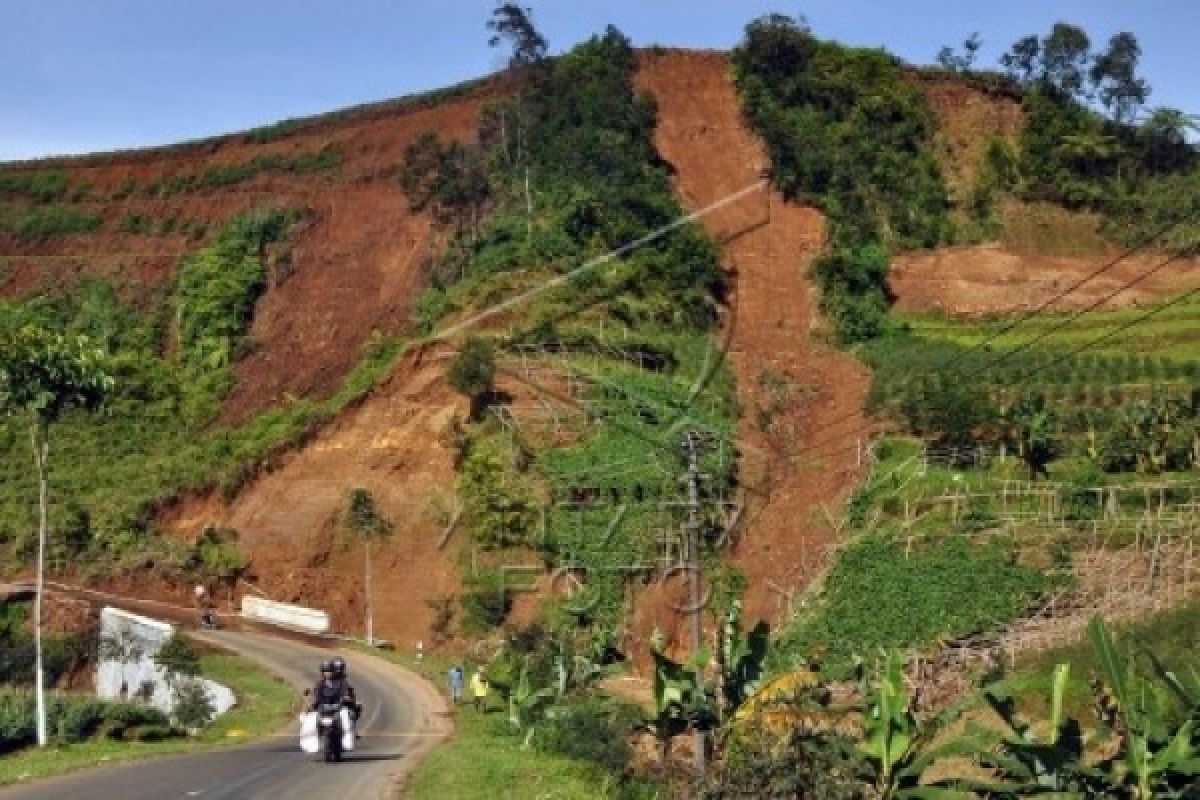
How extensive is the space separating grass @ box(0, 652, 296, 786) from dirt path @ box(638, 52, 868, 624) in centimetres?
1250

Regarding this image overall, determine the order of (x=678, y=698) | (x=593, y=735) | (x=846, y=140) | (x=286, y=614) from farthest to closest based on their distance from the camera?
(x=846, y=140)
(x=286, y=614)
(x=593, y=735)
(x=678, y=698)

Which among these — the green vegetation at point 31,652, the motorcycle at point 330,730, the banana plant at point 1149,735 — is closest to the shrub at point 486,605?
the green vegetation at point 31,652

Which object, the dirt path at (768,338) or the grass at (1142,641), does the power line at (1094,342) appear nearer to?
the dirt path at (768,338)

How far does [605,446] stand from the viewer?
45.2 m

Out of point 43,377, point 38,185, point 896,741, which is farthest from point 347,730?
point 38,185

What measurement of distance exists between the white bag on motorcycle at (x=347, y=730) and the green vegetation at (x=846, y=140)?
42.3 m

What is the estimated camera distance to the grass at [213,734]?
18.1 meters

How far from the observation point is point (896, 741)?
49.5 feet

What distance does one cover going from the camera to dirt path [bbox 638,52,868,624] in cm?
4381

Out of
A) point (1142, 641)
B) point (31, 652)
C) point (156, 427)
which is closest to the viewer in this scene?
point (1142, 641)

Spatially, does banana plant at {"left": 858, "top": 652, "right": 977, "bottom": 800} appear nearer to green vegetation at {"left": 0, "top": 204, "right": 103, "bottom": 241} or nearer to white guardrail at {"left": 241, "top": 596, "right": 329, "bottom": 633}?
white guardrail at {"left": 241, "top": 596, "right": 329, "bottom": 633}

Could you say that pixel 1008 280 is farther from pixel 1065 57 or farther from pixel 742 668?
pixel 742 668

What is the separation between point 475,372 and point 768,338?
15.1 metres

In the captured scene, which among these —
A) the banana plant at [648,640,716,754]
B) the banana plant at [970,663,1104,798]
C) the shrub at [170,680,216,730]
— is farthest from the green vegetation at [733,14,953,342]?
the banana plant at [970,663,1104,798]
